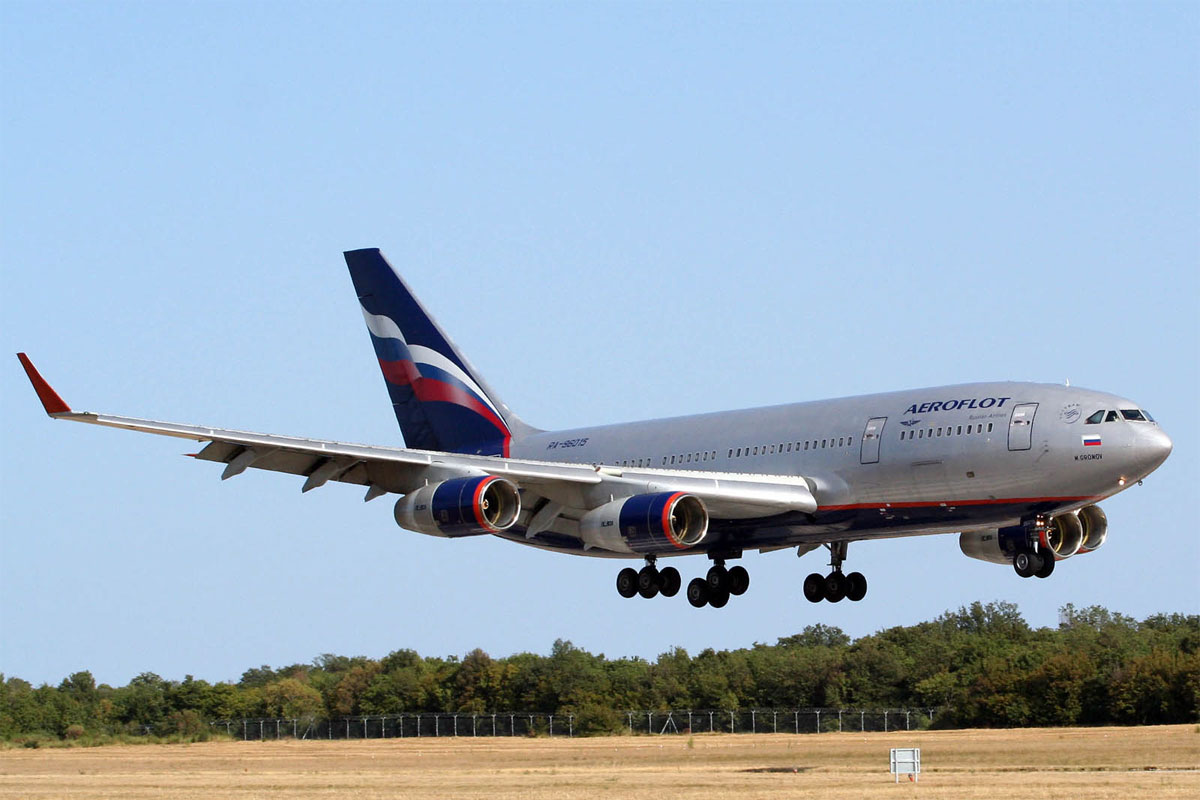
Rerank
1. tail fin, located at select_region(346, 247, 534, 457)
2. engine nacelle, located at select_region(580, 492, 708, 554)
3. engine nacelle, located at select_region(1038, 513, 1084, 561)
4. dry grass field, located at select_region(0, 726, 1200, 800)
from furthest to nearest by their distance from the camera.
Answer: tail fin, located at select_region(346, 247, 534, 457) < engine nacelle, located at select_region(1038, 513, 1084, 561) < dry grass field, located at select_region(0, 726, 1200, 800) < engine nacelle, located at select_region(580, 492, 708, 554)

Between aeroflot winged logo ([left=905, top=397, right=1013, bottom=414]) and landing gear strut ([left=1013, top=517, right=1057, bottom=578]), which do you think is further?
landing gear strut ([left=1013, top=517, right=1057, bottom=578])

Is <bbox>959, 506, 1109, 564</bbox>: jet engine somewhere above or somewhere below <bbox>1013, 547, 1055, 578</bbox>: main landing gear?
above

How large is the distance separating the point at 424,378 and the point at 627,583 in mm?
10576

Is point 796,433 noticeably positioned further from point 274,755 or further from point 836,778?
point 274,755

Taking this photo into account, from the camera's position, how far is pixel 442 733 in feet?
271

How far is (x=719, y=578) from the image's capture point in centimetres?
5019

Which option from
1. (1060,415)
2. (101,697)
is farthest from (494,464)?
(101,697)

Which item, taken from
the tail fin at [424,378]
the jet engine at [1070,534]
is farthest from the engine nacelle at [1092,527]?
the tail fin at [424,378]

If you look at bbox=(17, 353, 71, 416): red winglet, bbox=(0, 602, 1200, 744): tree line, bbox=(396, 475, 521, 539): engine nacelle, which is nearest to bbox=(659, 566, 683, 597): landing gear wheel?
bbox=(396, 475, 521, 539): engine nacelle

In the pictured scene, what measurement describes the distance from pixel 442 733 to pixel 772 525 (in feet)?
127

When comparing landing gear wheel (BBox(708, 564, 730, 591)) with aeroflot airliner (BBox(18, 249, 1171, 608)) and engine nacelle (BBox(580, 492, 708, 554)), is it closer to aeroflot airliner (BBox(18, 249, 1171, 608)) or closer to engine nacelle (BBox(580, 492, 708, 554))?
aeroflot airliner (BBox(18, 249, 1171, 608))

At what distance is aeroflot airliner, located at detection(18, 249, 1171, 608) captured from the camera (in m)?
42.1

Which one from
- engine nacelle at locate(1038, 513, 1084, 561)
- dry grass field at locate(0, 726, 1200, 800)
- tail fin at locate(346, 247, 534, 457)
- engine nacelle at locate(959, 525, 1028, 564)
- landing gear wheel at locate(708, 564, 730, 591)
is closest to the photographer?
dry grass field at locate(0, 726, 1200, 800)

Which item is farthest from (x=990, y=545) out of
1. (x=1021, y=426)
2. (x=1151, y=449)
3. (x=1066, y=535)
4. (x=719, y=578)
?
(x=1151, y=449)
